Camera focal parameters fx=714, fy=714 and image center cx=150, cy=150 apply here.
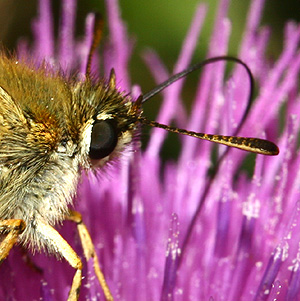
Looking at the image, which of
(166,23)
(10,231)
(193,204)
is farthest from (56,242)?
(166,23)

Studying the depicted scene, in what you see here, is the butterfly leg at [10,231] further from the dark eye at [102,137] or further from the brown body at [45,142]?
the dark eye at [102,137]

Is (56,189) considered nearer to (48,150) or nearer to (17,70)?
(48,150)

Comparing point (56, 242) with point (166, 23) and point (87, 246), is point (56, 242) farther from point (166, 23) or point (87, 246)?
point (166, 23)

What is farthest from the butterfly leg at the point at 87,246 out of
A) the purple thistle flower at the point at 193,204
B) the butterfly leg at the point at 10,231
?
the butterfly leg at the point at 10,231

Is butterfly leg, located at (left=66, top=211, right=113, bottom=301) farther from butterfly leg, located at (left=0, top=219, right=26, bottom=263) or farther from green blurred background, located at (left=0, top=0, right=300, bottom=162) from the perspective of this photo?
green blurred background, located at (left=0, top=0, right=300, bottom=162)

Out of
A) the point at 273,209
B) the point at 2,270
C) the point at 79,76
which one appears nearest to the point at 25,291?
the point at 2,270

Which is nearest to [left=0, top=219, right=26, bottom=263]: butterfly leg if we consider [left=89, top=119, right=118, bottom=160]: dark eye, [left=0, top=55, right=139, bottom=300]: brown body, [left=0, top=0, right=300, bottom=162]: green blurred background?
[left=0, top=55, right=139, bottom=300]: brown body
